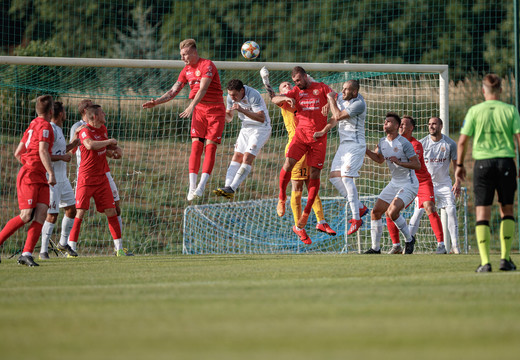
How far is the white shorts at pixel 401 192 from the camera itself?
1245cm

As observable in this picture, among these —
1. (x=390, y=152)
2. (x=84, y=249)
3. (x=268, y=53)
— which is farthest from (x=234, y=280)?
(x=268, y=53)

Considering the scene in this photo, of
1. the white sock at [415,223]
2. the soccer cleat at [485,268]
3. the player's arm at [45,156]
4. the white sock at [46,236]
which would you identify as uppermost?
the player's arm at [45,156]

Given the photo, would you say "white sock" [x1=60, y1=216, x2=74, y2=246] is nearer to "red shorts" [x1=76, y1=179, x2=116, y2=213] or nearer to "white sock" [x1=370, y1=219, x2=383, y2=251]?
"red shorts" [x1=76, y1=179, x2=116, y2=213]

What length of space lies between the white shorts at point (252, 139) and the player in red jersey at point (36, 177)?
374cm

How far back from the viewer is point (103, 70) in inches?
776

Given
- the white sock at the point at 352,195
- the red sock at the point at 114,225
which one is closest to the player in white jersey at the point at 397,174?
the white sock at the point at 352,195

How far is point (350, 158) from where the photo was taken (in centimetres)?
1215

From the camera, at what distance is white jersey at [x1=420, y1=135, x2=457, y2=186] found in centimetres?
1345

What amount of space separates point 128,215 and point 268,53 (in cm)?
1444

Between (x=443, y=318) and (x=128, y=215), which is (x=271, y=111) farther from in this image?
(x=443, y=318)

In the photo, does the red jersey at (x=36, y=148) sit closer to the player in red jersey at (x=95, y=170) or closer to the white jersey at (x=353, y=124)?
the player in red jersey at (x=95, y=170)

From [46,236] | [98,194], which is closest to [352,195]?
[98,194]

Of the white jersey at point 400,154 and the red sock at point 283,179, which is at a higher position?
the white jersey at point 400,154

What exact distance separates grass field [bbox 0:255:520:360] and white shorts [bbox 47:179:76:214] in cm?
405
